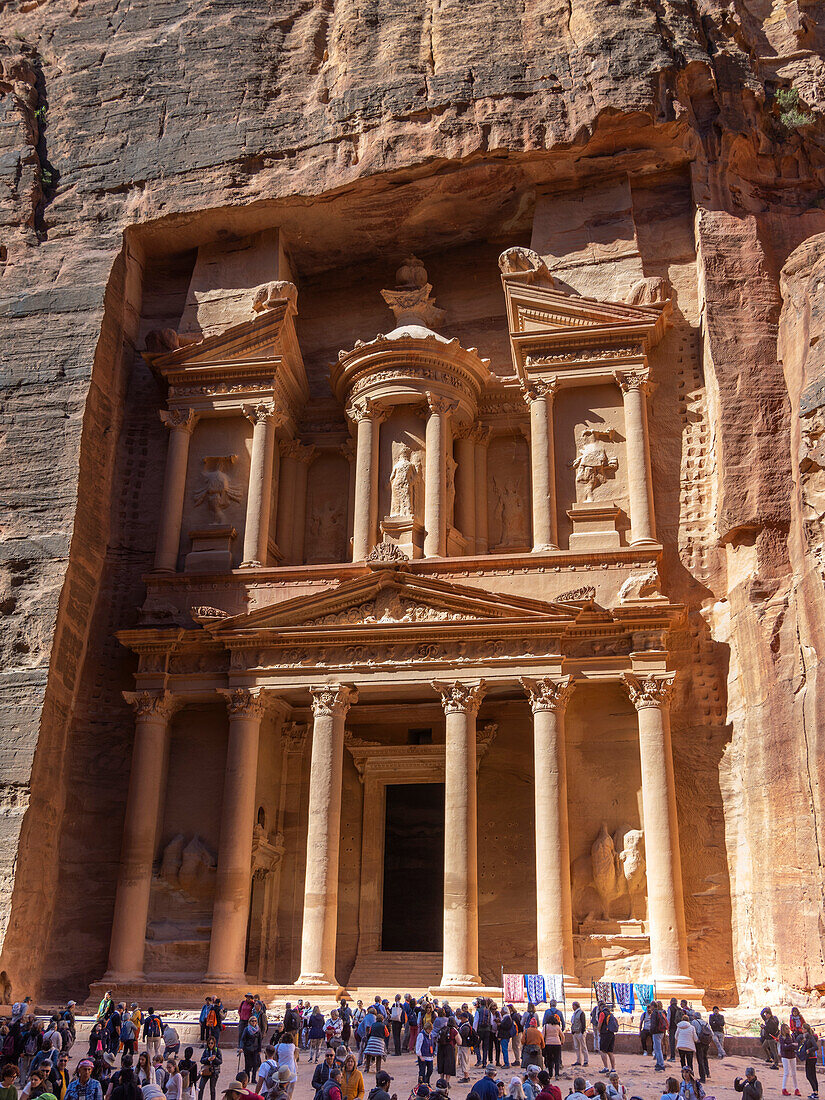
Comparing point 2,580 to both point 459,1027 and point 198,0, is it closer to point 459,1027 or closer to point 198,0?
point 459,1027

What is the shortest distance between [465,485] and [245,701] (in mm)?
7020

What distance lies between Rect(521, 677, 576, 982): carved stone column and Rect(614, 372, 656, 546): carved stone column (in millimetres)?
3550

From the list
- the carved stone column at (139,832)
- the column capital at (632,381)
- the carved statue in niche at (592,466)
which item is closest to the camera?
the carved stone column at (139,832)

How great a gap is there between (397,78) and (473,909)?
1842 centimetres

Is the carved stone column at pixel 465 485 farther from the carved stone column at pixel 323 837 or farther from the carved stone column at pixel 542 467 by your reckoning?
the carved stone column at pixel 323 837

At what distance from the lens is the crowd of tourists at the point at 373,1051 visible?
32.1ft

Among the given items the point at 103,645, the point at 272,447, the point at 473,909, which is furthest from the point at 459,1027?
the point at 272,447

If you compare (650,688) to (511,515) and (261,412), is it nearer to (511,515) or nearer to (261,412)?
(511,515)

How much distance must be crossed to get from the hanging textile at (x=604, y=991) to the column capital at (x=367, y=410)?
488 inches

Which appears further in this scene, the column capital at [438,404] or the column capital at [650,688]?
the column capital at [438,404]

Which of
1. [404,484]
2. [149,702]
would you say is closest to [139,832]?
[149,702]

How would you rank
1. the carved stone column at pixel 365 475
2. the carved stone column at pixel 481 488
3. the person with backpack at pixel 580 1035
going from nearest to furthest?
the person with backpack at pixel 580 1035 → the carved stone column at pixel 365 475 → the carved stone column at pixel 481 488

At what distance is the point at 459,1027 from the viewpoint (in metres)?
15.7

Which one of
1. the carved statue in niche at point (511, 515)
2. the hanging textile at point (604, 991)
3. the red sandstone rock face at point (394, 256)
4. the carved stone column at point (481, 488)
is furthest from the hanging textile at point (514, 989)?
the carved statue in niche at point (511, 515)
